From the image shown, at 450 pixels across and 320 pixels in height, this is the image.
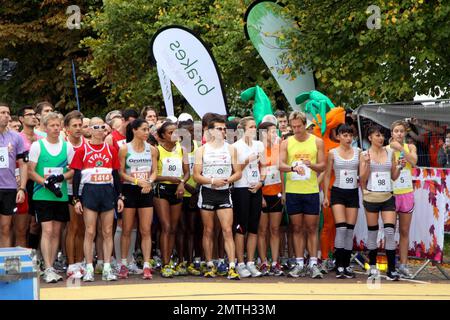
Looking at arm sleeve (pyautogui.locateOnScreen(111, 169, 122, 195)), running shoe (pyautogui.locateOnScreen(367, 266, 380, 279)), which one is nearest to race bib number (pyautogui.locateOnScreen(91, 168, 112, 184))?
arm sleeve (pyautogui.locateOnScreen(111, 169, 122, 195))

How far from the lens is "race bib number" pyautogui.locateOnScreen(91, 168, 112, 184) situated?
Answer: 1193 cm

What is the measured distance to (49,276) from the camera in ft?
38.8

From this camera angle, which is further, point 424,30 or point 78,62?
point 78,62

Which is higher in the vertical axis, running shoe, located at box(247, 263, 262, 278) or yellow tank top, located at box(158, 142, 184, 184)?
yellow tank top, located at box(158, 142, 184, 184)

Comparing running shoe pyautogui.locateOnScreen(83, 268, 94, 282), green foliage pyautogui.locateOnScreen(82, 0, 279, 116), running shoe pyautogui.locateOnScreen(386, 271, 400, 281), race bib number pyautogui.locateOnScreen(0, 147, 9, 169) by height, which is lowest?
running shoe pyautogui.locateOnScreen(386, 271, 400, 281)

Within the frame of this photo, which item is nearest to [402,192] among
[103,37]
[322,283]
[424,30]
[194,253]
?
[322,283]

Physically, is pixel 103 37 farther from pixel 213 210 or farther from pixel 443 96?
pixel 213 210

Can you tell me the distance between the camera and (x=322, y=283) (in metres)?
11.9

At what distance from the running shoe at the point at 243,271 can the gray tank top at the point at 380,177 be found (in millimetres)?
1844

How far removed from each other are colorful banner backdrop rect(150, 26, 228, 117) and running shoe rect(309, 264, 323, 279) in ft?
14.3

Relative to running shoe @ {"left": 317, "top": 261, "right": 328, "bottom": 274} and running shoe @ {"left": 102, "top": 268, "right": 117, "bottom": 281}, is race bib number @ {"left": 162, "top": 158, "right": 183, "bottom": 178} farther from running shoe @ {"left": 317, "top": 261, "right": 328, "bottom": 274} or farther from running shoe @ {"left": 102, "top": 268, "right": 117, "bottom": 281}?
running shoe @ {"left": 317, "top": 261, "right": 328, "bottom": 274}

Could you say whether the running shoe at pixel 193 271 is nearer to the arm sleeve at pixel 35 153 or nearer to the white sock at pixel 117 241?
the white sock at pixel 117 241

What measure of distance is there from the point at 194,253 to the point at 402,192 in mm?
2882

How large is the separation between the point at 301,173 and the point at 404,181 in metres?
1.32
